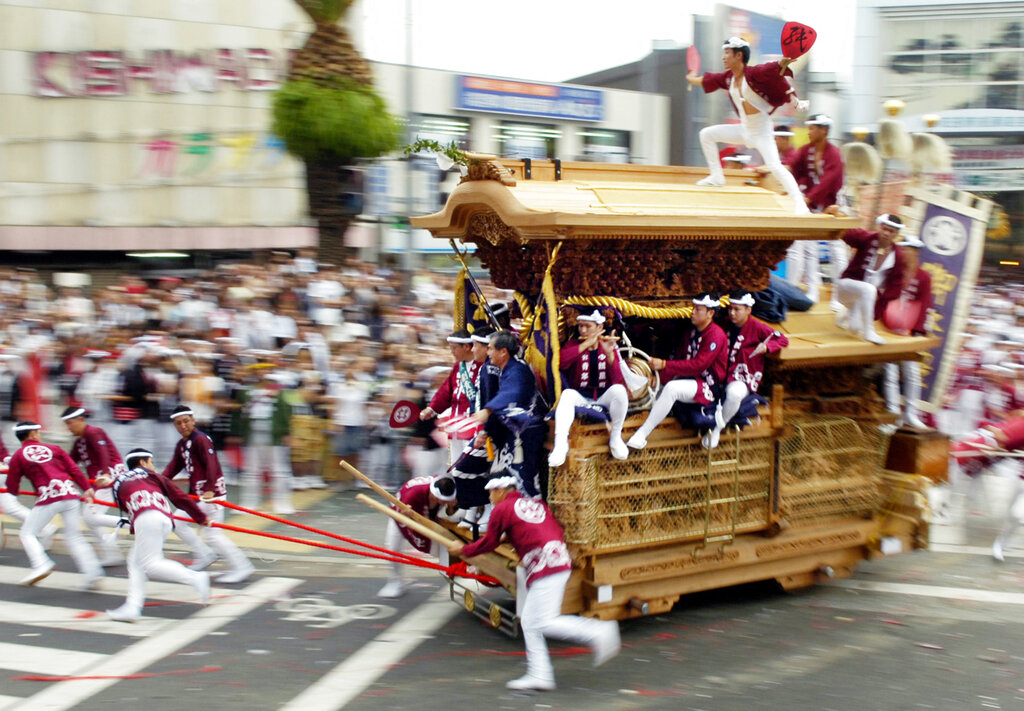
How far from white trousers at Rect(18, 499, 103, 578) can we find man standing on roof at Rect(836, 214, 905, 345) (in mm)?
7220

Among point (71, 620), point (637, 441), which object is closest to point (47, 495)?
point (71, 620)

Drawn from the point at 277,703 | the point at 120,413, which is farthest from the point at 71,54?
the point at 277,703

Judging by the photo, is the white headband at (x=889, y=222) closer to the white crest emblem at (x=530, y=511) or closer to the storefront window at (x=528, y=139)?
the white crest emblem at (x=530, y=511)

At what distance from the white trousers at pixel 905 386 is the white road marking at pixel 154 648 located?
19.3 ft

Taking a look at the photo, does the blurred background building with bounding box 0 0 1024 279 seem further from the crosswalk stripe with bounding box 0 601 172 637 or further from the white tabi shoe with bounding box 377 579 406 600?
the crosswalk stripe with bounding box 0 601 172 637

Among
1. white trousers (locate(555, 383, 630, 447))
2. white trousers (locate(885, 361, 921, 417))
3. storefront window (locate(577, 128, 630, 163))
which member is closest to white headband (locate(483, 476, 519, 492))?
white trousers (locate(555, 383, 630, 447))

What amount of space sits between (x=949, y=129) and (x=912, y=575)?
2356 centimetres

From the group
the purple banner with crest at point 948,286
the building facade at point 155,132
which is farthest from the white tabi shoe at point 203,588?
the building facade at point 155,132

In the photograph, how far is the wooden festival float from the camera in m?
6.96

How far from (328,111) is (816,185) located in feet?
30.0

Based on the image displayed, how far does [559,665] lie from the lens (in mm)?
6906

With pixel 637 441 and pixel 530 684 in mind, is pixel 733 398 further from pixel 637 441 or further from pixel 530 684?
pixel 530 684

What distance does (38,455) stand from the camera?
332 inches

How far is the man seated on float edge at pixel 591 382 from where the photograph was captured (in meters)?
6.77
